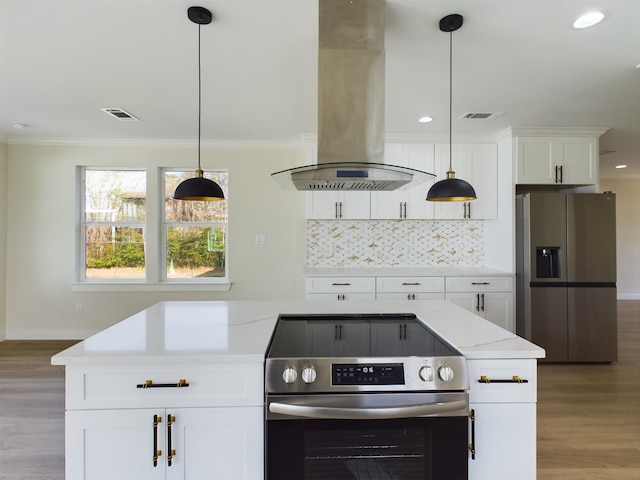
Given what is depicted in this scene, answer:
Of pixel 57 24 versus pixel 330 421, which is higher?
pixel 57 24

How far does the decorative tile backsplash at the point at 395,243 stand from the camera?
4.18 meters

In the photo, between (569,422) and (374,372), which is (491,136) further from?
(374,372)

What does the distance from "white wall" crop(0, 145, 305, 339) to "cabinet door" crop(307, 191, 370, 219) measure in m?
0.23

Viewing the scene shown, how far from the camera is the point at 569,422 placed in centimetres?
238

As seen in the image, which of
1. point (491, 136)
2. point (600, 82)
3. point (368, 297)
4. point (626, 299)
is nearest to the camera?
point (600, 82)

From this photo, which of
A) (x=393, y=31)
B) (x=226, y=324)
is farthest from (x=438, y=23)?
(x=226, y=324)

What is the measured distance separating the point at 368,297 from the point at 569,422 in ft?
5.98

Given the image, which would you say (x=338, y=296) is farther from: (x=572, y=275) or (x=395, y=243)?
(x=572, y=275)

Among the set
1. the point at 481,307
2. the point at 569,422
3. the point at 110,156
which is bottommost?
the point at 569,422

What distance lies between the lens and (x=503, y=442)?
136 centimetres

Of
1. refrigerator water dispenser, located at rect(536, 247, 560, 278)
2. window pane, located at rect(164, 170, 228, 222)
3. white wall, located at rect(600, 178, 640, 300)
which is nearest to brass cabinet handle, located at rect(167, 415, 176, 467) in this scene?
window pane, located at rect(164, 170, 228, 222)

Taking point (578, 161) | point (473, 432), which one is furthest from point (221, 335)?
point (578, 161)

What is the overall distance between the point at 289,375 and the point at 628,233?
8183 mm

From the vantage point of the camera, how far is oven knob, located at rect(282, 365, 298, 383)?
1258mm
